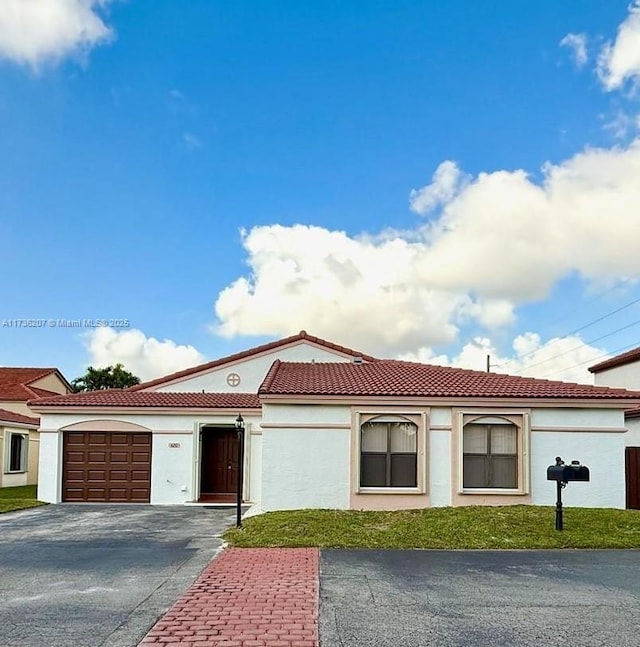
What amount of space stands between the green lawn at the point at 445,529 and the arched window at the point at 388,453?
3.74ft

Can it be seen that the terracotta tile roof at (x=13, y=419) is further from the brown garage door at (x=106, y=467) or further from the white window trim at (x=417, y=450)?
the white window trim at (x=417, y=450)

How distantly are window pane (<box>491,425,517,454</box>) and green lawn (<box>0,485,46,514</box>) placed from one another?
38.5 ft

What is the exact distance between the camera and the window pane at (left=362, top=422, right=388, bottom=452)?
14906 millimetres

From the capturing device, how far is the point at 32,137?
56.4 feet

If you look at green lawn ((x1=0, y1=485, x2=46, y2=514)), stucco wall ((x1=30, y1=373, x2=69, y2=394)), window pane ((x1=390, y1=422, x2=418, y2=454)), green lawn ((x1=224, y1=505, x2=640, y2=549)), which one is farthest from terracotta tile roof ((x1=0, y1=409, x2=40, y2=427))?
window pane ((x1=390, y1=422, x2=418, y2=454))

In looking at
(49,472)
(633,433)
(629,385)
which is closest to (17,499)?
(49,472)

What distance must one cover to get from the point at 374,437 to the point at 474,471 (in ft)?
7.60

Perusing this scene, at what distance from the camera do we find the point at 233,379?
72.5 ft

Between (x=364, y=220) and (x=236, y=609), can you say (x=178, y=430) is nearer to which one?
(x=364, y=220)

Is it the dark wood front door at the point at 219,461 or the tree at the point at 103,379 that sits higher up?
the tree at the point at 103,379

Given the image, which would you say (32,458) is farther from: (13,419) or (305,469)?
(305,469)

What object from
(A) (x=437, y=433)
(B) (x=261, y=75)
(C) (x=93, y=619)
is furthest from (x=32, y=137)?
(C) (x=93, y=619)

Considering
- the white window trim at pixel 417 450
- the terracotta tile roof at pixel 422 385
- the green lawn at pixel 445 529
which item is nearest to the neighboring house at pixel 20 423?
the terracotta tile roof at pixel 422 385

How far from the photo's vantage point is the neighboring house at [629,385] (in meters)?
17.9
